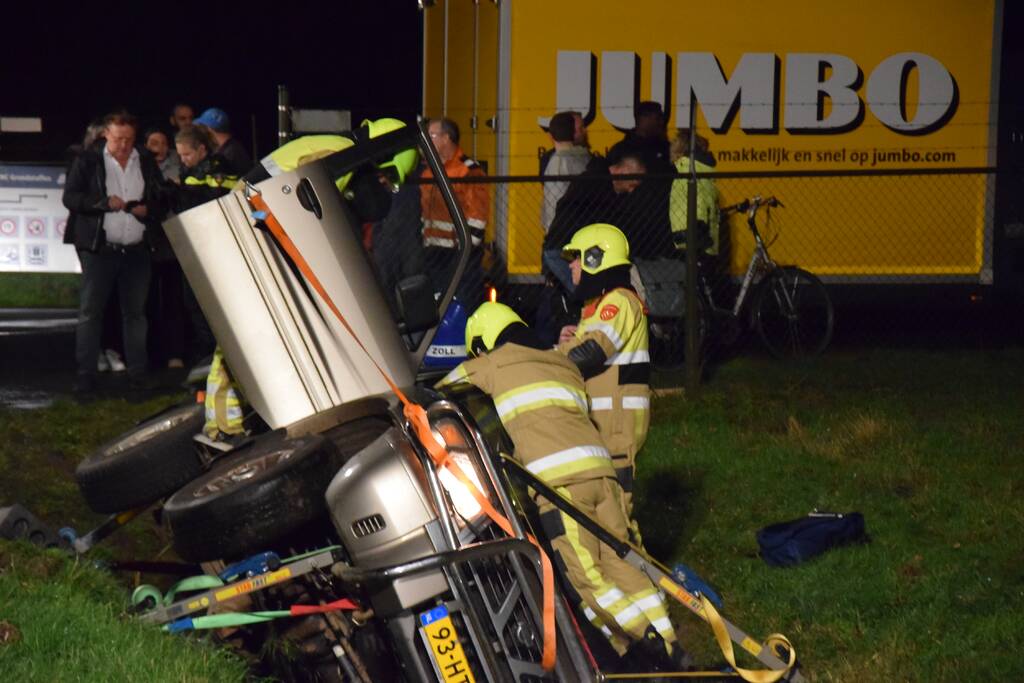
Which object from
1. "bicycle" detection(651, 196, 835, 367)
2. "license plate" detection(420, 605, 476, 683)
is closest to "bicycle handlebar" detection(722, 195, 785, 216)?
"bicycle" detection(651, 196, 835, 367)

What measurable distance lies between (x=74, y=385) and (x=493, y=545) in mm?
7871

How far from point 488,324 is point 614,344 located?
64cm

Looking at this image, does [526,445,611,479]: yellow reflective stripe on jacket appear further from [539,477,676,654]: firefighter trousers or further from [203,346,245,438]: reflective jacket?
[203,346,245,438]: reflective jacket

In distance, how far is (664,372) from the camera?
1198 cm

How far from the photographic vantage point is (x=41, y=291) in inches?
709

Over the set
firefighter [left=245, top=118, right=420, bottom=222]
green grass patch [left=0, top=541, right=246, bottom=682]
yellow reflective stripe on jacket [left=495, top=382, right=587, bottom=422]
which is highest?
firefighter [left=245, top=118, right=420, bottom=222]

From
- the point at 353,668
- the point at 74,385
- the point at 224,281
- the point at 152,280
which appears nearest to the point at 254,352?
the point at 224,281

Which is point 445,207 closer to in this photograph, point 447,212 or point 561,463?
point 447,212

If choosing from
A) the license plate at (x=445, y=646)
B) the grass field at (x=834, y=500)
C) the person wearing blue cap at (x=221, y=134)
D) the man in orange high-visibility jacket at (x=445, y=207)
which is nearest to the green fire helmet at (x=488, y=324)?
the grass field at (x=834, y=500)

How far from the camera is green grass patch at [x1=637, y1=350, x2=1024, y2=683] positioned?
6816 mm

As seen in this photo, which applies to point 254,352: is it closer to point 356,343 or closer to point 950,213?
point 356,343

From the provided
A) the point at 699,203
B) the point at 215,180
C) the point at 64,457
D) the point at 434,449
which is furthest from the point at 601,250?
the point at 699,203

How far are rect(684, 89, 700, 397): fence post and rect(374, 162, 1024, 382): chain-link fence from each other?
8cm

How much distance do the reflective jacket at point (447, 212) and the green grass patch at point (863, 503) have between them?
5.90 feet
